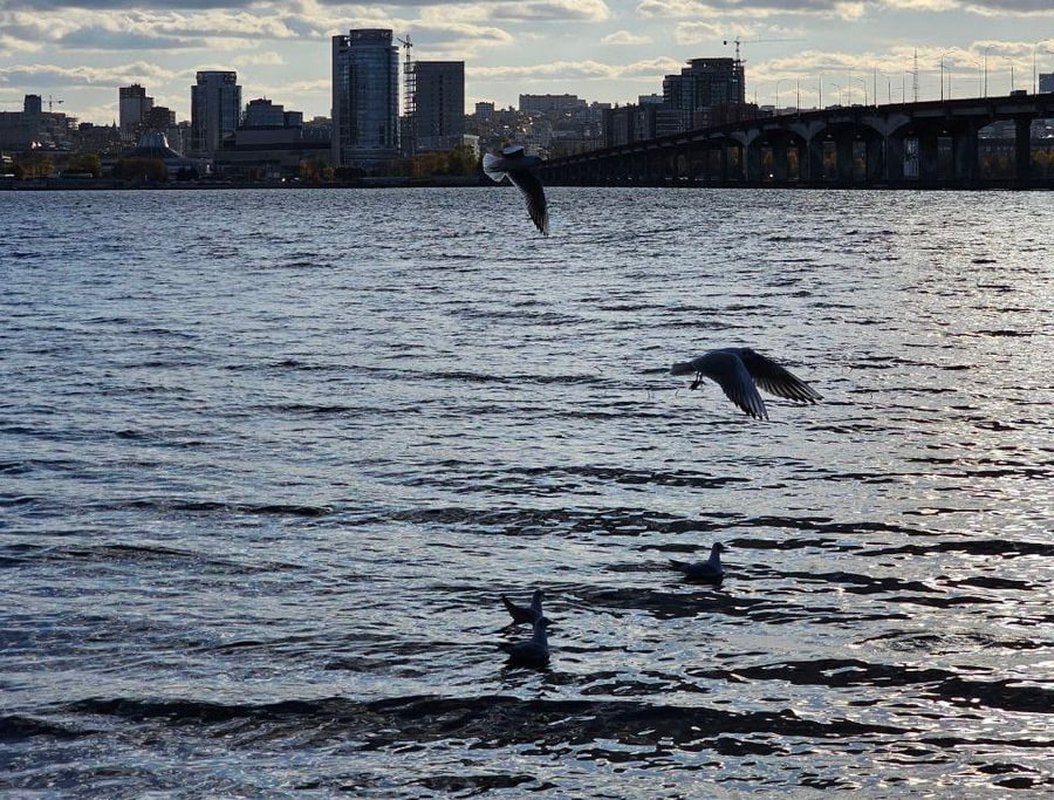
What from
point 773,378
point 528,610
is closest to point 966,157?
point 773,378

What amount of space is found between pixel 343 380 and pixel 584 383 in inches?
150

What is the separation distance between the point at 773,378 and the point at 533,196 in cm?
380

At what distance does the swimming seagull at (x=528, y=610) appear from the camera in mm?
13133

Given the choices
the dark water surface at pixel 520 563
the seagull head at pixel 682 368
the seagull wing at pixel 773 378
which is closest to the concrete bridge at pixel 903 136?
the dark water surface at pixel 520 563

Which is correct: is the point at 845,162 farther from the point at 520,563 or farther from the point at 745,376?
the point at 745,376

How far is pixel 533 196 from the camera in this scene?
16.8 meters

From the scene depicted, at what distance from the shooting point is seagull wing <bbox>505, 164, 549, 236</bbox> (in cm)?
1672

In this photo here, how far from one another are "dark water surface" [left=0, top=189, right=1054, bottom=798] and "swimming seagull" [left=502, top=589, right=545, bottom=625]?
0.23 m

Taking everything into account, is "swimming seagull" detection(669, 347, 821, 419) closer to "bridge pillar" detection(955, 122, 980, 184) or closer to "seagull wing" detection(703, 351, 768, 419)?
"seagull wing" detection(703, 351, 768, 419)

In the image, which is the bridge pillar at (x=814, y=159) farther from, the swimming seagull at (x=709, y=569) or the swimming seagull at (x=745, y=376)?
the swimming seagull at (x=745, y=376)

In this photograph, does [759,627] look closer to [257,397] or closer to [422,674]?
[422,674]

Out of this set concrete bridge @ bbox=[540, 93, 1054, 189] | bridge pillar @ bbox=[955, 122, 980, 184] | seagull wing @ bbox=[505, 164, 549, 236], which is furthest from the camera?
bridge pillar @ bbox=[955, 122, 980, 184]

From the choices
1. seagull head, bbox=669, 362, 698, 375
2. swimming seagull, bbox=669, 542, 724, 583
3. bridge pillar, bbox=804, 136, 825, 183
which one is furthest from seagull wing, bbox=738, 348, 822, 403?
bridge pillar, bbox=804, 136, 825, 183

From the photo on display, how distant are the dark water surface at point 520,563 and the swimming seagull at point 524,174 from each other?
2852mm
